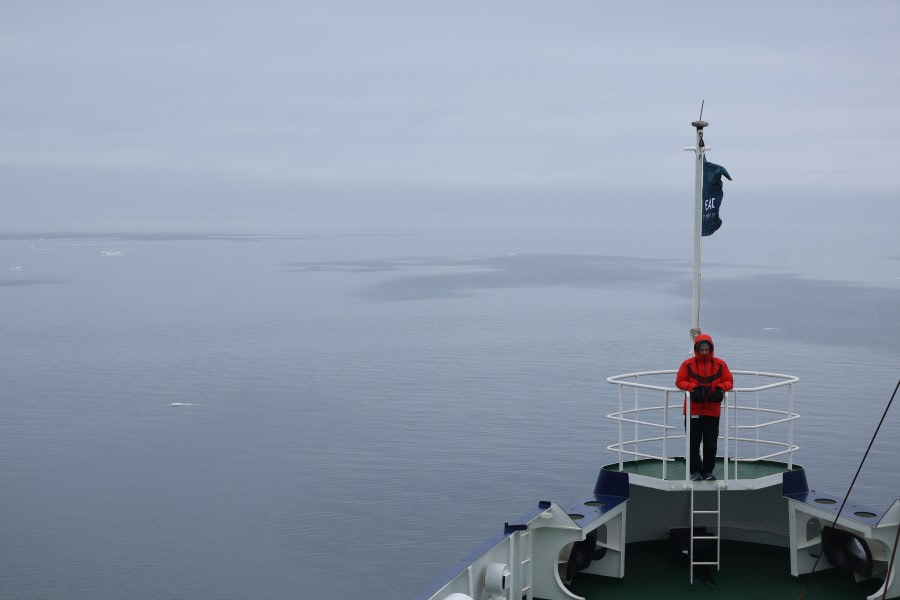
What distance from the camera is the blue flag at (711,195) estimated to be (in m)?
10.4

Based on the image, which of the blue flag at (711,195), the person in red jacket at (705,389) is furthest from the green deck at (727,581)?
the blue flag at (711,195)

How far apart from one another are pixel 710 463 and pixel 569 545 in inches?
61.0

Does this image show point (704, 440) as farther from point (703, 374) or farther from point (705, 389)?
point (703, 374)

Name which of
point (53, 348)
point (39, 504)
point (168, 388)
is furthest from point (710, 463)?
point (53, 348)

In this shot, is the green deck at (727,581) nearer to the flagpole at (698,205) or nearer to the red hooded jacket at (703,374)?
the red hooded jacket at (703,374)

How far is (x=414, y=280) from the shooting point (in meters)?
105

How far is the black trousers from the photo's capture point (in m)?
9.10

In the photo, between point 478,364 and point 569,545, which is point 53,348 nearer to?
point 478,364

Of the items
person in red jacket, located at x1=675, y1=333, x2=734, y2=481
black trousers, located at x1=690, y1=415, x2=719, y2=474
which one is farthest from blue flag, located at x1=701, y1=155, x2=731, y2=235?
black trousers, located at x1=690, y1=415, x2=719, y2=474

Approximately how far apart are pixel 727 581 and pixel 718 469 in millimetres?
1104

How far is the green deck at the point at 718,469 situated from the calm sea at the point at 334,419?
12563 millimetres

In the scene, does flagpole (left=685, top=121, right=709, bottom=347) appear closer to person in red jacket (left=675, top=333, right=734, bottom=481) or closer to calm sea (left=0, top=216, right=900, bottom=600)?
person in red jacket (left=675, top=333, right=734, bottom=481)

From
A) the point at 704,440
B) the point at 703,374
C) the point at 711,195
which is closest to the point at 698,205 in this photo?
the point at 711,195

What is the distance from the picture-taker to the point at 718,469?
31.9ft
